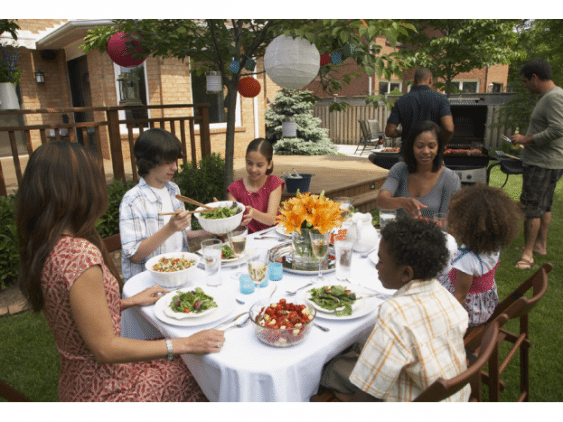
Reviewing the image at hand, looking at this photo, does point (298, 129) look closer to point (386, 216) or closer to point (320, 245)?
point (386, 216)

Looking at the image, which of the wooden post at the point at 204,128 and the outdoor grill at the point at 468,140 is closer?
the wooden post at the point at 204,128

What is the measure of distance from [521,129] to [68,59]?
12432 mm

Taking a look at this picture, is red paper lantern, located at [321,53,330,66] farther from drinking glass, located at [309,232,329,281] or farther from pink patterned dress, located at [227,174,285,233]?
drinking glass, located at [309,232,329,281]

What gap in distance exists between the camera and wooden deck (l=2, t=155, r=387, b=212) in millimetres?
6092

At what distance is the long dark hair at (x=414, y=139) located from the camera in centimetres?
268

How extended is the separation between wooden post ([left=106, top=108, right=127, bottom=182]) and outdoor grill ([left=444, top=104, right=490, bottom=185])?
4604 mm

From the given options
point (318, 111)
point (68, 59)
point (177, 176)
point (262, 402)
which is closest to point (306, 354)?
point (262, 402)

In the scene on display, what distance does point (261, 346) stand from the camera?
1.31m

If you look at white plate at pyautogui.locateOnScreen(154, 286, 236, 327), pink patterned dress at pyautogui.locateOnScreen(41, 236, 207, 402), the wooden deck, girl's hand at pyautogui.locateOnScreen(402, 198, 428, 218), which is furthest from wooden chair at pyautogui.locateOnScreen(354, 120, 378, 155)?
pink patterned dress at pyautogui.locateOnScreen(41, 236, 207, 402)

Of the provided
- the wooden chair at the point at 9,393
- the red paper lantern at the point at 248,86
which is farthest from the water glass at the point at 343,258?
the red paper lantern at the point at 248,86

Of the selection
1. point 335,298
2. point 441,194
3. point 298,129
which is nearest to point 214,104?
point 298,129

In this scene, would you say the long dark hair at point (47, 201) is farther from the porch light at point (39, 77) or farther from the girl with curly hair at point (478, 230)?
the porch light at point (39, 77)

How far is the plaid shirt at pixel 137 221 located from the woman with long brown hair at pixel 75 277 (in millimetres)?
744
